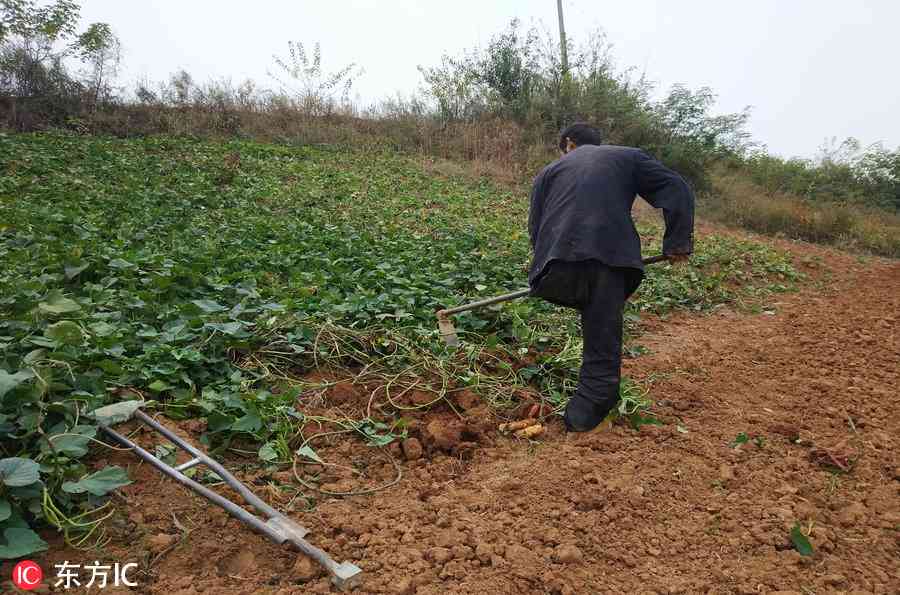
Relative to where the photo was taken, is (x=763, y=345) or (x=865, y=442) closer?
(x=865, y=442)

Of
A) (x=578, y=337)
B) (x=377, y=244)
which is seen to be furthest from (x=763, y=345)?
(x=377, y=244)

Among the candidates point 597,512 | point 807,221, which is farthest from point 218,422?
point 807,221

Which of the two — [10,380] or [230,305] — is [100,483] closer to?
[10,380]

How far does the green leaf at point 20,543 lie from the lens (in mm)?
1506

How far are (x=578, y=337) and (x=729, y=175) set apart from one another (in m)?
12.2

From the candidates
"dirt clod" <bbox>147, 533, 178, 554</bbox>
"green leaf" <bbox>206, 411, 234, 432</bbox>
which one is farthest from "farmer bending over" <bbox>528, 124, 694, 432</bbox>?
"dirt clod" <bbox>147, 533, 178, 554</bbox>

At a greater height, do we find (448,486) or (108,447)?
(108,447)

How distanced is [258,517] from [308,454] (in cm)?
45

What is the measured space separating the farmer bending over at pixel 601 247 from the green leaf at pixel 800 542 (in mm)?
937

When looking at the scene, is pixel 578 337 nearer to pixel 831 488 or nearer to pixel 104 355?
pixel 831 488

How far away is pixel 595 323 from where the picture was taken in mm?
2643

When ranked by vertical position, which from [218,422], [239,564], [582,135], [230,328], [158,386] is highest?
[582,135]

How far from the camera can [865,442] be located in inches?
99.5

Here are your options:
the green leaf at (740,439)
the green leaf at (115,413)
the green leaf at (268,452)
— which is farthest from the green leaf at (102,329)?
the green leaf at (740,439)
